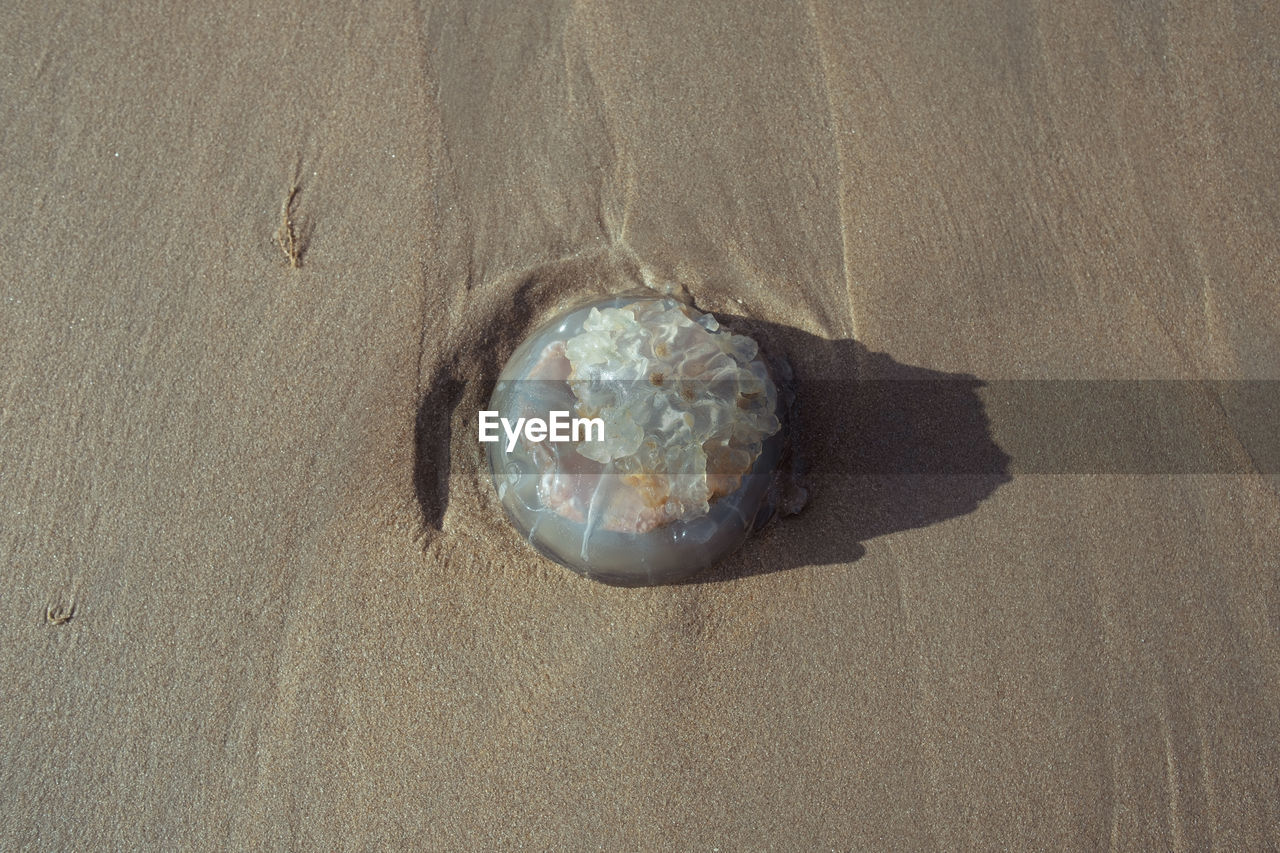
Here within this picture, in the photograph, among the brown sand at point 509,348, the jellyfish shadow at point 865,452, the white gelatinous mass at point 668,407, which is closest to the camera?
the white gelatinous mass at point 668,407

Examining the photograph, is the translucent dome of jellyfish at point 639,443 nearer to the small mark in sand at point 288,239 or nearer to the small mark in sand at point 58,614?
the small mark in sand at point 288,239

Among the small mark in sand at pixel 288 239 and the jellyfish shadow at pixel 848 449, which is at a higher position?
the small mark in sand at pixel 288 239

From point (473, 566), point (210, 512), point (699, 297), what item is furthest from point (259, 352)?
point (699, 297)

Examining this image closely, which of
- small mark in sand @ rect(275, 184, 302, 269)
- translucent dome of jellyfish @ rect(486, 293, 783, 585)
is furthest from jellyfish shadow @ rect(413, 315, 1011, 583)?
small mark in sand @ rect(275, 184, 302, 269)

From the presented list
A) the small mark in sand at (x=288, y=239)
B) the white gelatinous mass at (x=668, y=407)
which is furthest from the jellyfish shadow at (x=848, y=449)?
the small mark in sand at (x=288, y=239)

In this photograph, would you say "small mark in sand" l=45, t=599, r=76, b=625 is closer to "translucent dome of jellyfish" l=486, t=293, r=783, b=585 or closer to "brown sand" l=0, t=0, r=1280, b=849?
"brown sand" l=0, t=0, r=1280, b=849

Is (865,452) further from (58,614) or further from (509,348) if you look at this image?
(58,614)

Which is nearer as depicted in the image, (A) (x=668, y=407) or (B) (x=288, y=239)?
(A) (x=668, y=407)
